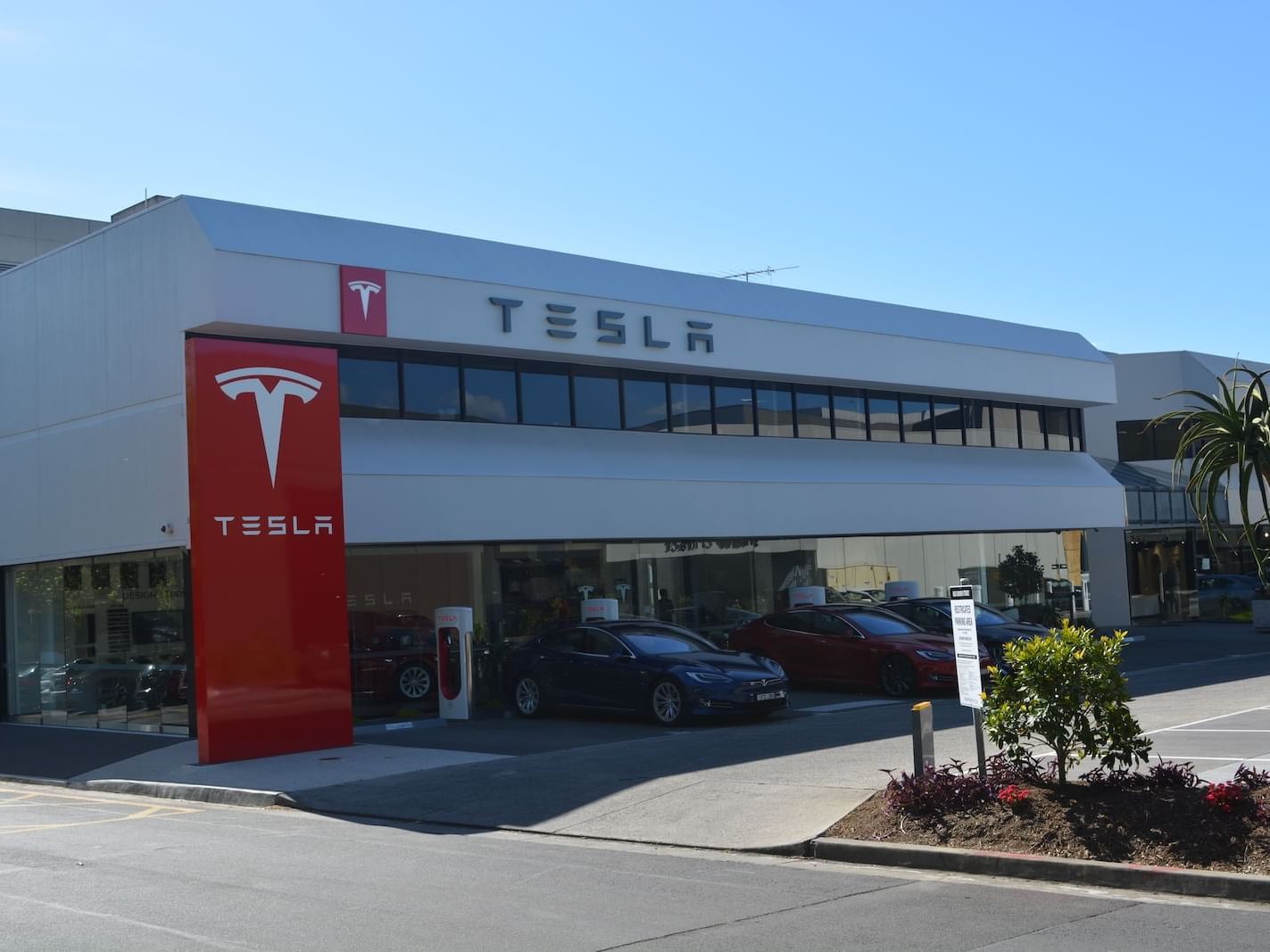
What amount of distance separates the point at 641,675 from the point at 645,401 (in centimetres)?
799

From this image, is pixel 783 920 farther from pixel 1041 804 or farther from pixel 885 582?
pixel 885 582

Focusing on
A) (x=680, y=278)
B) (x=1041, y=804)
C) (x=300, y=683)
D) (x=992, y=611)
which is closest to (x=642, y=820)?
(x=1041, y=804)

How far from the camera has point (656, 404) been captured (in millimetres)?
26078

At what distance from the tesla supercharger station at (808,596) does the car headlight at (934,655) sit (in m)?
5.46

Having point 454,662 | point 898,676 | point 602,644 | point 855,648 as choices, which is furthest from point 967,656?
point 855,648

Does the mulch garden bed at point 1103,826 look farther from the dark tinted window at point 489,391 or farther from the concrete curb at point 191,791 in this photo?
the dark tinted window at point 489,391

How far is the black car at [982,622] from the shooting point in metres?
22.5

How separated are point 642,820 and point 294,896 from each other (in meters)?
3.67

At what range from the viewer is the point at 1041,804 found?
997cm

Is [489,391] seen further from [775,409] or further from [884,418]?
[884,418]

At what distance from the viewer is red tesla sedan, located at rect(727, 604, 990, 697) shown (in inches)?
850

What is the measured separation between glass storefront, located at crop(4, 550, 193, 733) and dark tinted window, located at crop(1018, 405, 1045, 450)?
71.8ft

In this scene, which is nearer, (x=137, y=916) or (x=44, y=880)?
(x=137, y=916)

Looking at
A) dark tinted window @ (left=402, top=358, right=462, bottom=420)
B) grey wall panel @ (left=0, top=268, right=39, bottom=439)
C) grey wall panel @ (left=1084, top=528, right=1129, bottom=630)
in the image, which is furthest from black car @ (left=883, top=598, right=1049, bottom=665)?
grey wall panel @ (left=0, top=268, right=39, bottom=439)
